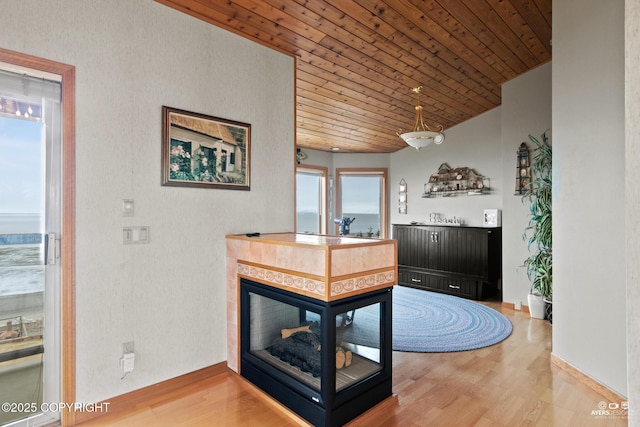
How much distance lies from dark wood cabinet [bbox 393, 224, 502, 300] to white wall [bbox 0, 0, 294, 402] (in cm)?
342

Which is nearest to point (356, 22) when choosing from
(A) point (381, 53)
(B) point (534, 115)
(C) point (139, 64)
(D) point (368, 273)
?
(A) point (381, 53)

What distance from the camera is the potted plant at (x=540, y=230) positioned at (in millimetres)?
3869

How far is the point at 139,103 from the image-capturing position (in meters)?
2.31

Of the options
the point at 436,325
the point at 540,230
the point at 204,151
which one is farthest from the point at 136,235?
the point at 540,230

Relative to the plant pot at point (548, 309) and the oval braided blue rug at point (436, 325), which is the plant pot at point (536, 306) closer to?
the plant pot at point (548, 309)

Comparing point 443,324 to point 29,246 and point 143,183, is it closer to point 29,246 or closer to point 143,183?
point 143,183

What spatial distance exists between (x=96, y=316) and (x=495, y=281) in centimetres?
499

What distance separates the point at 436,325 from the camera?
3852 millimetres

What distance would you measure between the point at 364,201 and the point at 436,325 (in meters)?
3.60

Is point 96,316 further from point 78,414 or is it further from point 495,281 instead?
point 495,281

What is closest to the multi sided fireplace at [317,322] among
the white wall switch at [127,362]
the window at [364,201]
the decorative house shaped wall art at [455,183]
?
the white wall switch at [127,362]

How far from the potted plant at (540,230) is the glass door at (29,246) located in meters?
4.57

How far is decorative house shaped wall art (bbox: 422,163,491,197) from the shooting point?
5.47 metres

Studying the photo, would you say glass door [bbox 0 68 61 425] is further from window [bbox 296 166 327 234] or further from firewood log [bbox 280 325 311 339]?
window [bbox 296 166 327 234]
